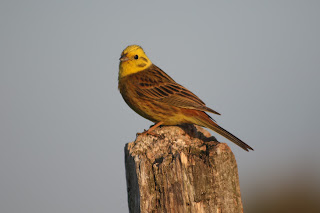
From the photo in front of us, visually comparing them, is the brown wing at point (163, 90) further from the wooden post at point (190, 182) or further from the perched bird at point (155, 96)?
the wooden post at point (190, 182)

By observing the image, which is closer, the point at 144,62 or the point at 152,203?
the point at 152,203

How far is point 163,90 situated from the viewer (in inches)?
297

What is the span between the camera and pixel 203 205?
3.75 metres

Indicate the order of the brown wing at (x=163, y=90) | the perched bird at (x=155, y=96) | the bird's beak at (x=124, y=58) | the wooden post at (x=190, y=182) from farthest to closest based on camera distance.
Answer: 1. the bird's beak at (x=124, y=58)
2. the brown wing at (x=163, y=90)
3. the perched bird at (x=155, y=96)
4. the wooden post at (x=190, y=182)

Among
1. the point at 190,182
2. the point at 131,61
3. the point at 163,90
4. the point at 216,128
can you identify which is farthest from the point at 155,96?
the point at 190,182

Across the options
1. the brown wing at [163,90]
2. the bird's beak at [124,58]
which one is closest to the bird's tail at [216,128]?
the brown wing at [163,90]

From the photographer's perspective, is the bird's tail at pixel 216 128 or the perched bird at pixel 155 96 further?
the perched bird at pixel 155 96

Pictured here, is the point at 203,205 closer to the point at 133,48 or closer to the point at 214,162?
the point at 214,162

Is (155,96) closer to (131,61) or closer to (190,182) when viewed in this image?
(131,61)

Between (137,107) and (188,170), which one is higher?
(137,107)

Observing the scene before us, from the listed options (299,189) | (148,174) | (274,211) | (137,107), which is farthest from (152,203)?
(299,189)

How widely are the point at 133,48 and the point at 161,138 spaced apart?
3.58m

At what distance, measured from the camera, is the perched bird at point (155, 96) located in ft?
22.6

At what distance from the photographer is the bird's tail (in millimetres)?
5789
